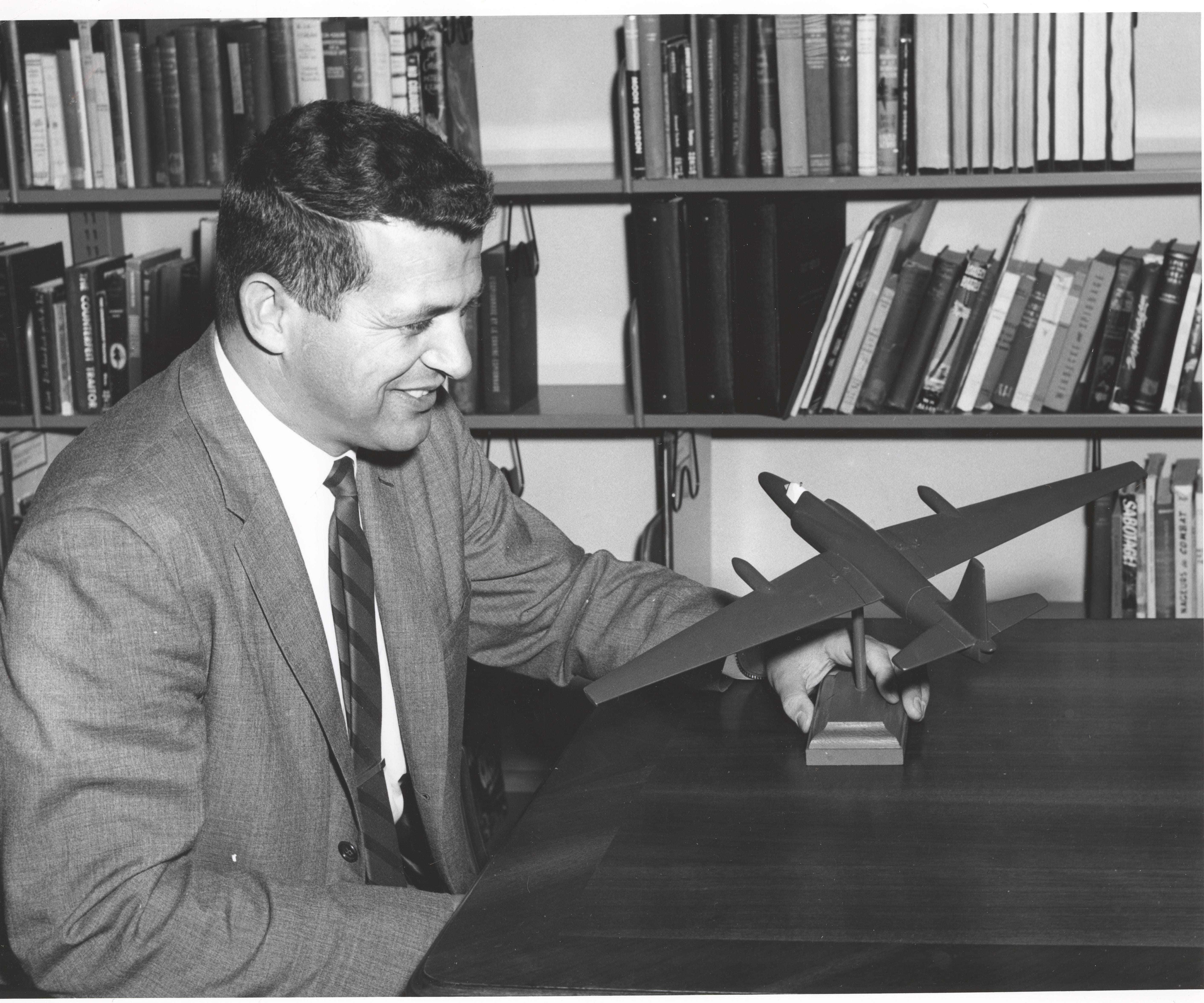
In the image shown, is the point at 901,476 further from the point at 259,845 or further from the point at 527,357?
the point at 259,845

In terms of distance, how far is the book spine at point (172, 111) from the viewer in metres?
2.35

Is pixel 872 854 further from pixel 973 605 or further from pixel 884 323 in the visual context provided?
pixel 884 323

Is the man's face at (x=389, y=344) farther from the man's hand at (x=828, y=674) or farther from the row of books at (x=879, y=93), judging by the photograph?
the row of books at (x=879, y=93)

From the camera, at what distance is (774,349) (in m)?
2.29

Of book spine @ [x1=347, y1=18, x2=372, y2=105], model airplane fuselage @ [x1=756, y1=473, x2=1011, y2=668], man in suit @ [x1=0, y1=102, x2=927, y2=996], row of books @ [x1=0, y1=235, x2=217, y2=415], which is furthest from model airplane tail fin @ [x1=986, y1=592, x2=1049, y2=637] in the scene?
row of books @ [x1=0, y1=235, x2=217, y2=415]

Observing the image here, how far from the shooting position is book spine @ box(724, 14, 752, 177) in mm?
2197

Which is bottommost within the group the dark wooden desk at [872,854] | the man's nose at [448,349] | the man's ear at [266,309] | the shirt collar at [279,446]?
the dark wooden desk at [872,854]

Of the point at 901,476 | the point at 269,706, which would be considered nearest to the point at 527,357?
the point at 901,476

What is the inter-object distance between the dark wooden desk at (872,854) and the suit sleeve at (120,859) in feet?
0.43

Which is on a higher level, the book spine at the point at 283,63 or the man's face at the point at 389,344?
the book spine at the point at 283,63

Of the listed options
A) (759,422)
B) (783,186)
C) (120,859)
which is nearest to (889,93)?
(783,186)

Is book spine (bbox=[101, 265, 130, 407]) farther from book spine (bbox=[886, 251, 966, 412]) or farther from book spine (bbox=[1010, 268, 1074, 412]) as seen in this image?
book spine (bbox=[1010, 268, 1074, 412])

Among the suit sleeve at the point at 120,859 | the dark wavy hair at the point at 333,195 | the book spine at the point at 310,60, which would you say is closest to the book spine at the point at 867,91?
the book spine at the point at 310,60

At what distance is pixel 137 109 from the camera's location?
238 centimetres
